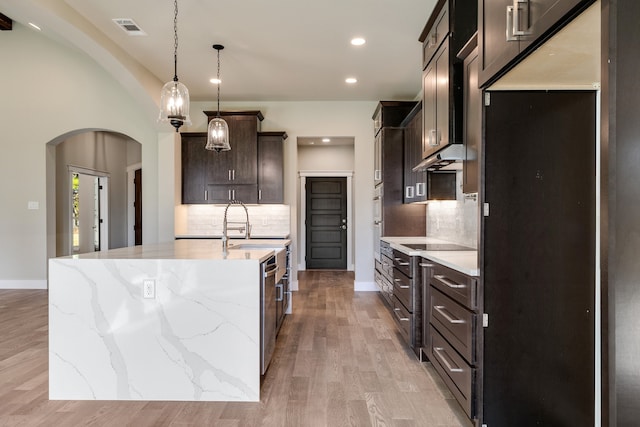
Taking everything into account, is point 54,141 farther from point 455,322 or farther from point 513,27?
point 513,27

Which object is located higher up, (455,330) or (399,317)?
(455,330)

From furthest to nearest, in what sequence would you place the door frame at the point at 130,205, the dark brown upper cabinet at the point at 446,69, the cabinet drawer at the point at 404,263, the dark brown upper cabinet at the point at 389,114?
the door frame at the point at 130,205, the dark brown upper cabinet at the point at 389,114, the cabinet drawer at the point at 404,263, the dark brown upper cabinet at the point at 446,69

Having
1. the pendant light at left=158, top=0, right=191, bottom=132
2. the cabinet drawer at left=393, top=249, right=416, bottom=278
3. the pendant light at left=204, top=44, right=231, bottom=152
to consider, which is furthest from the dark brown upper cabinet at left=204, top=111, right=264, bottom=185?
the cabinet drawer at left=393, top=249, right=416, bottom=278

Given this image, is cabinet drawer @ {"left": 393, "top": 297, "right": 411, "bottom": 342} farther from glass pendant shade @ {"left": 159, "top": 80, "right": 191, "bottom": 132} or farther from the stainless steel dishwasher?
glass pendant shade @ {"left": 159, "top": 80, "right": 191, "bottom": 132}

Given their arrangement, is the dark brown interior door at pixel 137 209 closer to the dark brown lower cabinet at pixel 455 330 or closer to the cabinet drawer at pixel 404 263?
the cabinet drawer at pixel 404 263

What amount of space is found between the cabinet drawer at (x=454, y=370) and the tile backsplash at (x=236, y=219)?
11.7 feet

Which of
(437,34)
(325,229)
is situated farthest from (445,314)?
(325,229)

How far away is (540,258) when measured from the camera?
1.76 metres

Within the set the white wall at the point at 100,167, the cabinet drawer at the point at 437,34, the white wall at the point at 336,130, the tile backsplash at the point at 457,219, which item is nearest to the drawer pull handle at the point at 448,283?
the tile backsplash at the point at 457,219

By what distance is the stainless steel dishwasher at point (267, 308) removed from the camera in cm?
241

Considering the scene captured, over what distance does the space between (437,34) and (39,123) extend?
5.58 meters

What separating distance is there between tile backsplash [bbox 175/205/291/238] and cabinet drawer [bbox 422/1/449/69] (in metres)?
3.16

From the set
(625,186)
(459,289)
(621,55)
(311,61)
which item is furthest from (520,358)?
(311,61)

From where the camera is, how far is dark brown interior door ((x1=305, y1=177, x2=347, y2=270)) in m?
8.05
